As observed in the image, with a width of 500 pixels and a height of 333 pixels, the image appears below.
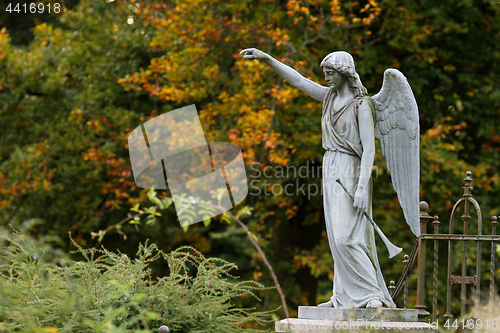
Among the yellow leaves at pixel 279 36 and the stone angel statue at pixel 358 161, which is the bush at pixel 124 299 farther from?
the yellow leaves at pixel 279 36

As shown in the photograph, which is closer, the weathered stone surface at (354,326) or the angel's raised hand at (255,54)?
the weathered stone surface at (354,326)

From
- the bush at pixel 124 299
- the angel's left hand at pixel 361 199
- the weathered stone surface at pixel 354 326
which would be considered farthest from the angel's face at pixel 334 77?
the weathered stone surface at pixel 354 326

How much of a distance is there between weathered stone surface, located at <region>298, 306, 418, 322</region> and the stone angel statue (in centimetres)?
9

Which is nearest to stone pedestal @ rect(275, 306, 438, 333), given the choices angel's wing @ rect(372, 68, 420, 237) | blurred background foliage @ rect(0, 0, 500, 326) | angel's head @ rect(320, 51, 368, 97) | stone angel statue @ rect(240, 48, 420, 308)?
stone angel statue @ rect(240, 48, 420, 308)

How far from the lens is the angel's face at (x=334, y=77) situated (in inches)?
169

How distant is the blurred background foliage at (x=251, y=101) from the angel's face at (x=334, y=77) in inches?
149

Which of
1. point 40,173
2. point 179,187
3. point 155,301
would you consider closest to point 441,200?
point 179,187

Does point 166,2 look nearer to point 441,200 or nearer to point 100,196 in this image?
point 100,196

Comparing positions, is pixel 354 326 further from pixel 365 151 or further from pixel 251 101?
pixel 251 101

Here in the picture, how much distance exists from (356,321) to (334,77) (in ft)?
5.88

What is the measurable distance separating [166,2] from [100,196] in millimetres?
3903

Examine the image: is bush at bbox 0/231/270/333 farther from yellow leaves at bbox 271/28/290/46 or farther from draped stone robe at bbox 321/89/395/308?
yellow leaves at bbox 271/28/290/46

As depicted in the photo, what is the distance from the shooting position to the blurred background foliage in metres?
8.94

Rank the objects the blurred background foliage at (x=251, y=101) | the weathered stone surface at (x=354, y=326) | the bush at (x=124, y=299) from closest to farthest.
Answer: the weathered stone surface at (x=354, y=326), the bush at (x=124, y=299), the blurred background foliage at (x=251, y=101)
